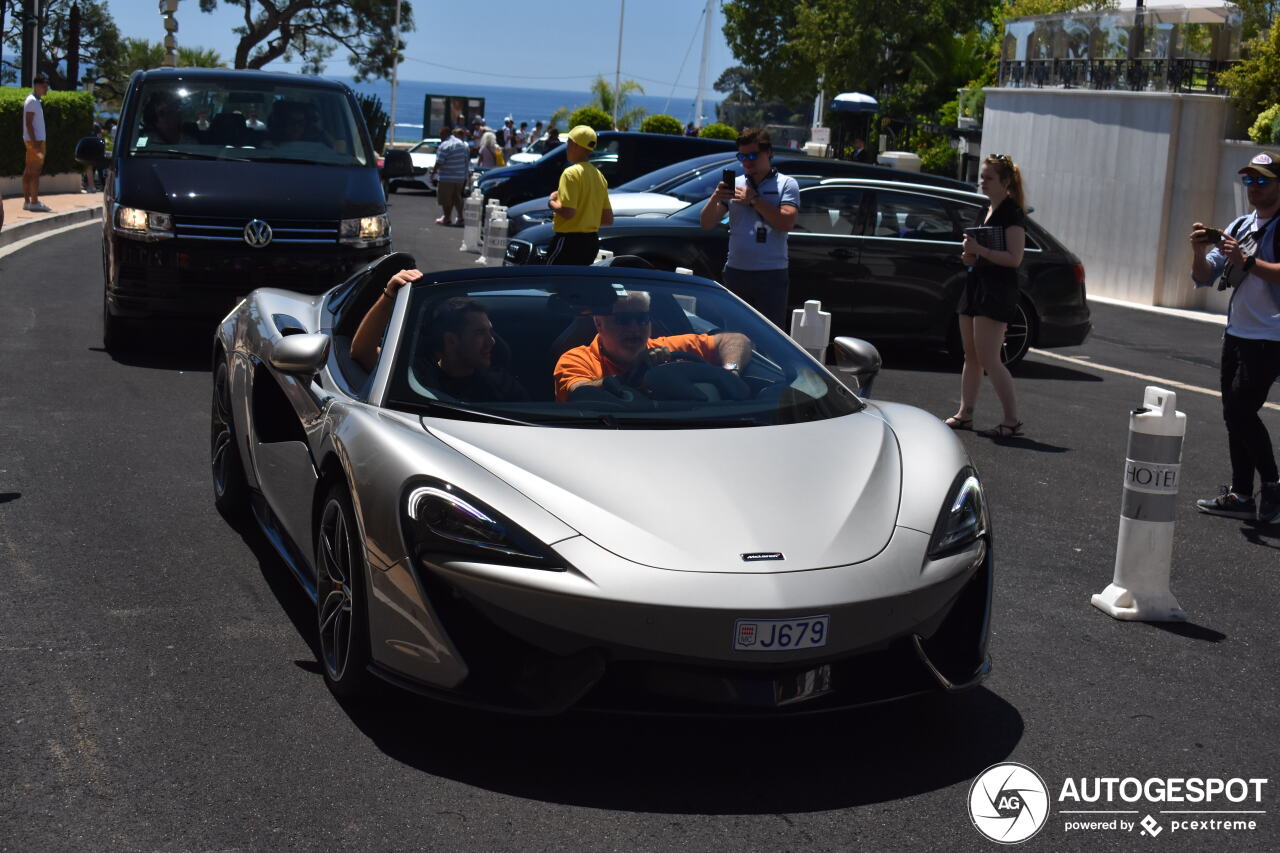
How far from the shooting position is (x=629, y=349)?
539 cm

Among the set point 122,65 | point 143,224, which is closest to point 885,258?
point 143,224

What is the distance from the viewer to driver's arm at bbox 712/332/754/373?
18.1ft

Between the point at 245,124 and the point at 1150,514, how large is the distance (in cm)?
798

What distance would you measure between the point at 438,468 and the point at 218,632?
1.44 meters

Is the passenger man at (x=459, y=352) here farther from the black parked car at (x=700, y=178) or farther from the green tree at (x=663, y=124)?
the green tree at (x=663, y=124)

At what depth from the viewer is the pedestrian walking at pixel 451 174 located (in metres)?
25.1

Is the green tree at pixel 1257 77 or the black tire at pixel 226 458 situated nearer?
the black tire at pixel 226 458

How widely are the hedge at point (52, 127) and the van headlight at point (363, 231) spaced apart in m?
13.7

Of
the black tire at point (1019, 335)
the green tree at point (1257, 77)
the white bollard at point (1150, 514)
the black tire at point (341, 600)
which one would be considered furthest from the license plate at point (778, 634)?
the green tree at point (1257, 77)

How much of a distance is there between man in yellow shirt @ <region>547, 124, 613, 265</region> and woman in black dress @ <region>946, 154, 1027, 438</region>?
3.24 metres

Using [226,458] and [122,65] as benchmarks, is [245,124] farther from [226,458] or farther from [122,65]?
[122,65]

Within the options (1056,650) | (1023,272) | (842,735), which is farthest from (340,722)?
(1023,272)

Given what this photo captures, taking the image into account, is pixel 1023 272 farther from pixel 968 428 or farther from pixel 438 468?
pixel 438 468

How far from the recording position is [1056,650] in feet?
18.1
